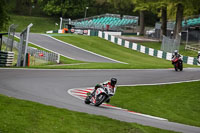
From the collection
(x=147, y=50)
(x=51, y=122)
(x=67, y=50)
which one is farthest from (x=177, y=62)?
(x=51, y=122)

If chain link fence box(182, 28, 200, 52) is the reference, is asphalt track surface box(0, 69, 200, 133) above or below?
below

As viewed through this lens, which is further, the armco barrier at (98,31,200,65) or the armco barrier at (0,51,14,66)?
the armco barrier at (98,31,200,65)

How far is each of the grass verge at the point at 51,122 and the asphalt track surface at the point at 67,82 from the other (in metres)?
1.85

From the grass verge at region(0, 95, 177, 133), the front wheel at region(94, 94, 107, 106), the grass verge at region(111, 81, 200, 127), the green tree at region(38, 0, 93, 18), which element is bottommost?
the grass verge at region(111, 81, 200, 127)

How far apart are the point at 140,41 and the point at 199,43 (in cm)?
873

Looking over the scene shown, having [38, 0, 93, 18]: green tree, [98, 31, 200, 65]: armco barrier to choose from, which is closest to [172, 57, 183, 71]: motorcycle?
[98, 31, 200, 65]: armco barrier

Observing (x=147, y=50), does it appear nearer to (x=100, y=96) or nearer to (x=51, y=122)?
(x=100, y=96)

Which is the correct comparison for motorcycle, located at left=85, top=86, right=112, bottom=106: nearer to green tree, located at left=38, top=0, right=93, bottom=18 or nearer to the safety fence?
the safety fence

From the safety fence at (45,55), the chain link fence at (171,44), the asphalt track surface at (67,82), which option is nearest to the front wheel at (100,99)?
the asphalt track surface at (67,82)

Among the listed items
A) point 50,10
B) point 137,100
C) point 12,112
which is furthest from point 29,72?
point 50,10

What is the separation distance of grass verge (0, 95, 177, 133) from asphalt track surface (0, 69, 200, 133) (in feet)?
6.05

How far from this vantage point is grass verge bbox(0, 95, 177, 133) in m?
9.45

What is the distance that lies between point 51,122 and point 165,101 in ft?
31.0

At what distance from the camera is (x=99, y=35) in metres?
54.5
